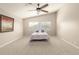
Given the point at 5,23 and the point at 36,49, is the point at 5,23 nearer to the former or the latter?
the point at 5,23

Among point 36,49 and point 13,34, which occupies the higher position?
point 13,34

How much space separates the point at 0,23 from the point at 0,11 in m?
0.48

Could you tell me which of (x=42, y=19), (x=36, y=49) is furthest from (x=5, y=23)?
(x=36, y=49)

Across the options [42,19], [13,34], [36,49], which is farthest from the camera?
[13,34]

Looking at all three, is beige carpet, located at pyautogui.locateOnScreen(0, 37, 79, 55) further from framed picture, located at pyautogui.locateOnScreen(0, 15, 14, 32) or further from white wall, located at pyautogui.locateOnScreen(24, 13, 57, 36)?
framed picture, located at pyautogui.locateOnScreen(0, 15, 14, 32)

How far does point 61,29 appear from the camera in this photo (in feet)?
17.1

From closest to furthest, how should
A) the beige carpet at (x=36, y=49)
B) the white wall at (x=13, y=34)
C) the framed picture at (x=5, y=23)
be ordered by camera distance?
the beige carpet at (x=36, y=49) < the framed picture at (x=5, y=23) < the white wall at (x=13, y=34)

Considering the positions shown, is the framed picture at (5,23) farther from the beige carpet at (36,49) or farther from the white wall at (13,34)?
the beige carpet at (36,49)

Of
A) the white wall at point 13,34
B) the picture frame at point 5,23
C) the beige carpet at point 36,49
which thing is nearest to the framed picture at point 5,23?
the picture frame at point 5,23

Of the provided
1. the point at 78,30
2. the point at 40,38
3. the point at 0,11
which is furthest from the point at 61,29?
the point at 0,11

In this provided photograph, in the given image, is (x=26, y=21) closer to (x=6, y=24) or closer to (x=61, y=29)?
(x=6, y=24)

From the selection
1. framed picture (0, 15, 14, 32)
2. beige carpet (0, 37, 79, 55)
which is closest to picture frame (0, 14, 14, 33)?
framed picture (0, 15, 14, 32)

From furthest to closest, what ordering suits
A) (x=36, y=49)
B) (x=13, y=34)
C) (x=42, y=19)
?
(x=13, y=34) → (x=42, y=19) → (x=36, y=49)

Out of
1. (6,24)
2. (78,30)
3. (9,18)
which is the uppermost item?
(9,18)
